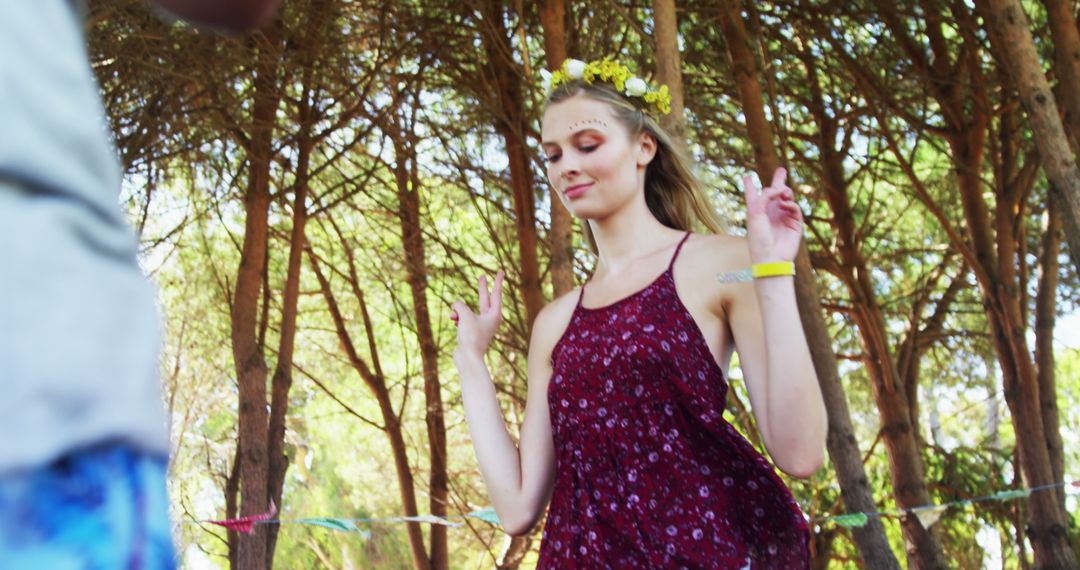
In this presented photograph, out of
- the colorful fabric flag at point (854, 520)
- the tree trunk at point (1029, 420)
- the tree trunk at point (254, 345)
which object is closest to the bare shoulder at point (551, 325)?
the colorful fabric flag at point (854, 520)

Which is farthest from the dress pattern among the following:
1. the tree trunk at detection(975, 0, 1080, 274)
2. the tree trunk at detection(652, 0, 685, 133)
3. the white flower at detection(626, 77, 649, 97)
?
the tree trunk at detection(975, 0, 1080, 274)

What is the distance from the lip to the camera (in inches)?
95.8

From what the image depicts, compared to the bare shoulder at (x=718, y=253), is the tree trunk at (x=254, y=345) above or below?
above

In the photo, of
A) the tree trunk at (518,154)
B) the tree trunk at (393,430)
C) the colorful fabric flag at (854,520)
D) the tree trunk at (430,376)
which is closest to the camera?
the colorful fabric flag at (854,520)

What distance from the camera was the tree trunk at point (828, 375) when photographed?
6.47 metres

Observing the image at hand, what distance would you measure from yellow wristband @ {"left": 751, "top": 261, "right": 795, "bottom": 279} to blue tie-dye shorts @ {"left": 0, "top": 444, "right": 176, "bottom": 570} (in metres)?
1.51

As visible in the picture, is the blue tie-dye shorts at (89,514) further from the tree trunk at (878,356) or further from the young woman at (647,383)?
the tree trunk at (878,356)

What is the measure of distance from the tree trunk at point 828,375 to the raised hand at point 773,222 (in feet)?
14.8

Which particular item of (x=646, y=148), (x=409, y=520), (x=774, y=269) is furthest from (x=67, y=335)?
(x=409, y=520)

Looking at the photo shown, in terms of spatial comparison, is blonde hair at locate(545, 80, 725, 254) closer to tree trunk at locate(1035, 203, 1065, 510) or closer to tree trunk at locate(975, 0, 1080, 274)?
tree trunk at locate(975, 0, 1080, 274)

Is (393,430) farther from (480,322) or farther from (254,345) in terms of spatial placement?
(480,322)

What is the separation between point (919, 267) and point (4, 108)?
1248cm

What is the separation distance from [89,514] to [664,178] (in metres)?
2.14

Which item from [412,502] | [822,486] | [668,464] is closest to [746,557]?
[668,464]
